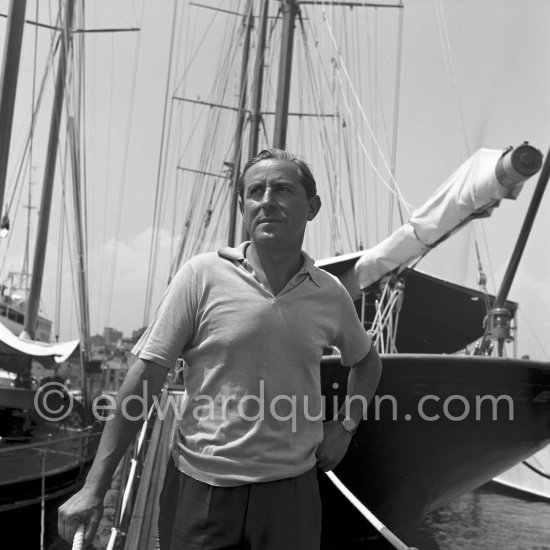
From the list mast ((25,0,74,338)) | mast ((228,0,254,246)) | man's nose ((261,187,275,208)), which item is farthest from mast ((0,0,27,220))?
mast ((228,0,254,246))

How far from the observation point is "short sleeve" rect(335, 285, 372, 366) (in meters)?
2.13

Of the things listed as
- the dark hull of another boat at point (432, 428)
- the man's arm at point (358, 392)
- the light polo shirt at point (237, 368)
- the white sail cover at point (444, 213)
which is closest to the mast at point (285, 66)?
the white sail cover at point (444, 213)

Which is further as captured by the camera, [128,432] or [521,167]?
[521,167]

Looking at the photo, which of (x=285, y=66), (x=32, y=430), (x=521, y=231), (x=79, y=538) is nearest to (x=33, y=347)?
(x=32, y=430)

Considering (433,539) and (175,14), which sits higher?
(175,14)

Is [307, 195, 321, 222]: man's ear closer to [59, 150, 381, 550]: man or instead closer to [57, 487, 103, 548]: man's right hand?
[59, 150, 381, 550]: man

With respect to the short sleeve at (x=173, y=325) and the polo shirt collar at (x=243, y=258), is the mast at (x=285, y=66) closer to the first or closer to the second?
the polo shirt collar at (x=243, y=258)

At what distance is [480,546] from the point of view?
1037 cm

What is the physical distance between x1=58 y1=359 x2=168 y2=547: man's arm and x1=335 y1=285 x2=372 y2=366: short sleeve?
57cm

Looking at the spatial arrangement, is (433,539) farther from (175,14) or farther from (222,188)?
(222,188)

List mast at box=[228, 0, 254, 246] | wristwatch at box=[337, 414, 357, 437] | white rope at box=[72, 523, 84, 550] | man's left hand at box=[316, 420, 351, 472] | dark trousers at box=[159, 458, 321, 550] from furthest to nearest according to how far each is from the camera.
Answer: mast at box=[228, 0, 254, 246] < wristwatch at box=[337, 414, 357, 437] < man's left hand at box=[316, 420, 351, 472] < dark trousers at box=[159, 458, 321, 550] < white rope at box=[72, 523, 84, 550]

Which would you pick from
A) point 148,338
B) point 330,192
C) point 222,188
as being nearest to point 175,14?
point 330,192

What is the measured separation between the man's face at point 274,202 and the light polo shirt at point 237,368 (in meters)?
0.12

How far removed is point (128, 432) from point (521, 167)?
4611 mm
